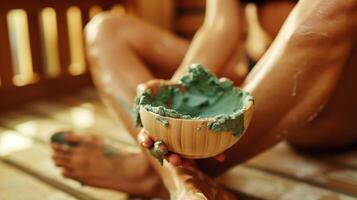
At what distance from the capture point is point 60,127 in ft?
5.54

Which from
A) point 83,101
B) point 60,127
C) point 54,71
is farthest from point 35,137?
point 54,71

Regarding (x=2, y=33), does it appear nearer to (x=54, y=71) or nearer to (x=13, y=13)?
(x=13, y=13)

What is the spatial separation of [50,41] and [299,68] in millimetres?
1623

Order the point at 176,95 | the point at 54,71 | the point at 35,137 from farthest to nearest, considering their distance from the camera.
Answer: the point at 54,71, the point at 35,137, the point at 176,95

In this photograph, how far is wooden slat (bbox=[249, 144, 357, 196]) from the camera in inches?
45.1

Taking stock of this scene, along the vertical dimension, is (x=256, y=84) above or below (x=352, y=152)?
above

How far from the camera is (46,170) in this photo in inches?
50.5

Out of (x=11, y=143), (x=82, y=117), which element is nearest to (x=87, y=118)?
(x=82, y=117)

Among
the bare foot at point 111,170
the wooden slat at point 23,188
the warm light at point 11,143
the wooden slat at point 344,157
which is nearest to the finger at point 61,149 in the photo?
the bare foot at point 111,170

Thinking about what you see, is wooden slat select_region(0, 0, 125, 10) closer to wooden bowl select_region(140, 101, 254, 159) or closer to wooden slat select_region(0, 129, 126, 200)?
wooden slat select_region(0, 129, 126, 200)

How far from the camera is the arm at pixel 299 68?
885 millimetres

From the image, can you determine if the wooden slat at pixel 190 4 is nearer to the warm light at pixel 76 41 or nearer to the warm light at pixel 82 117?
the warm light at pixel 76 41

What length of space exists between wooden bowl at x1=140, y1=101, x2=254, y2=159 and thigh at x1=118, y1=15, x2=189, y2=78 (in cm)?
50

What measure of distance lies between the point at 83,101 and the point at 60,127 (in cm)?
41
